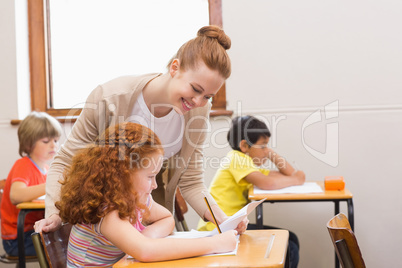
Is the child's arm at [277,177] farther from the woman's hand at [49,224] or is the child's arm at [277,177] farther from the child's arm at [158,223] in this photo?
the woman's hand at [49,224]

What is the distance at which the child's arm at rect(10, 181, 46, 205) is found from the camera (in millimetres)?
2469

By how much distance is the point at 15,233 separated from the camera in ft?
8.54

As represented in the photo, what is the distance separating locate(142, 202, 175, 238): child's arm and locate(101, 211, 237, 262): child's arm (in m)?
0.18

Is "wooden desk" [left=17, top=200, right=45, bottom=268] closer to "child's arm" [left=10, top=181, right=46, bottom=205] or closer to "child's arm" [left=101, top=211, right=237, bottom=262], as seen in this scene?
"child's arm" [left=10, top=181, right=46, bottom=205]

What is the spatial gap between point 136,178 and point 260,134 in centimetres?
156

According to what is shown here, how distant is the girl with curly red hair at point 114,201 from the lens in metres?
1.27

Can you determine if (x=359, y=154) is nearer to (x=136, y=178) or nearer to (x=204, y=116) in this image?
(x=204, y=116)

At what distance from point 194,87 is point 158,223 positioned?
1.42 feet

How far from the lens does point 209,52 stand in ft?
5.14

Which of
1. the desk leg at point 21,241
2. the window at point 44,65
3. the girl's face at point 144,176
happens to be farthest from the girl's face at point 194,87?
the window at point 44,65

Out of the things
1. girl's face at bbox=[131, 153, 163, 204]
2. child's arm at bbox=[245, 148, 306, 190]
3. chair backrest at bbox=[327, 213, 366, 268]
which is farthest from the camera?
child's arm at bbox=[245, 148, 306, 190]

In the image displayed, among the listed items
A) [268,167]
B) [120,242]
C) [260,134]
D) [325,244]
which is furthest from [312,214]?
[120,242]

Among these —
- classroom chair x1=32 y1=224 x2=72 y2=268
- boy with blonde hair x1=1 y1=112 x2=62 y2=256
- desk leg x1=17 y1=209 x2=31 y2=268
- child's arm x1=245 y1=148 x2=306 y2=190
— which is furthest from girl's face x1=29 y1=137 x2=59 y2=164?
classroom chair x1=32 y1=224 x2=72 y2=268

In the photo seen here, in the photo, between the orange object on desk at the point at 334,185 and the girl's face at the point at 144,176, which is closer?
the girl's face at the point at 144,176
